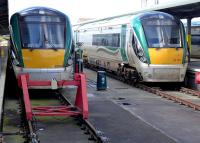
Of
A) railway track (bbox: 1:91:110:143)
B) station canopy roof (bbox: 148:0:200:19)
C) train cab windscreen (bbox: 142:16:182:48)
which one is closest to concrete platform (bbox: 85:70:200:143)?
railway track (bbox: 1:91:110:143)

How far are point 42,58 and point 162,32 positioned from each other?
19.1 feet

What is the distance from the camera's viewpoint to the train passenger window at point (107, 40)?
2172 cm

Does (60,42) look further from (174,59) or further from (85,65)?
(85,65)

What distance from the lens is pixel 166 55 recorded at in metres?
17.9

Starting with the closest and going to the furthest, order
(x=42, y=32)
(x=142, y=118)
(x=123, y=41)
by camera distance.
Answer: (x=142, y=118)
(x=42, y=32)
(x=123, y=41)

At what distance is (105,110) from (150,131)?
309 centimetres

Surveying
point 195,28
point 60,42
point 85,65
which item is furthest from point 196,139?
point 195,28

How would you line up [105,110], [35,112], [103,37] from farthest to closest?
1. [103,37]
2. [105,110]
3. [35,112]

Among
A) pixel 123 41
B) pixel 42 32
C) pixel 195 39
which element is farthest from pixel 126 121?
pixel 195 39

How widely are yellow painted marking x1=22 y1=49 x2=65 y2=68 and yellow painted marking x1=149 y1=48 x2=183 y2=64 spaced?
4334 millimetres

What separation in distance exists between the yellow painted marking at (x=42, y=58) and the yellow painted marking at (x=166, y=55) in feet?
14.2

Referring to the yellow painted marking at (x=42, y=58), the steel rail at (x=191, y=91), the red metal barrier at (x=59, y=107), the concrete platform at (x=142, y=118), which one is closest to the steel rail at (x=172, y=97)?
the concrete platform at (x=142, y=118)

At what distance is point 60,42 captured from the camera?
15.3m

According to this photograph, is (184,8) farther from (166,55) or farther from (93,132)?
(93,132)
